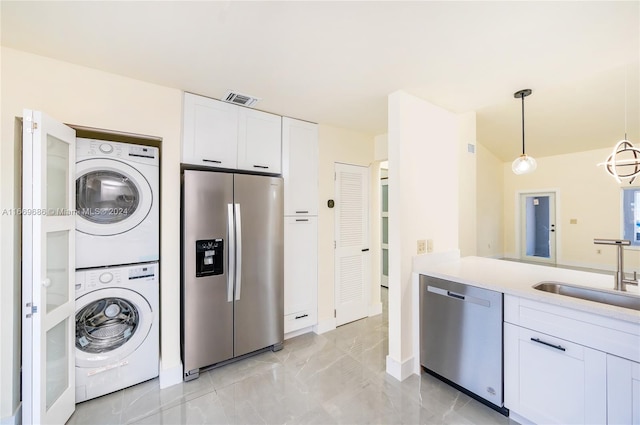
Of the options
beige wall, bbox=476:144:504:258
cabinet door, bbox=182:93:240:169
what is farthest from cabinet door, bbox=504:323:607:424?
beige wall, bbox=476:144:504:258

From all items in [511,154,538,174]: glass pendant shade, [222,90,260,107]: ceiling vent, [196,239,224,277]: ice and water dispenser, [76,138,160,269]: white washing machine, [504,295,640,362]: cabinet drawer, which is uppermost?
[222,90,260,107]: ceiling vent

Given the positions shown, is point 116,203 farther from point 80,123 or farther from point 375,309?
point 375,309

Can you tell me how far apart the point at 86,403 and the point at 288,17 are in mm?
2999

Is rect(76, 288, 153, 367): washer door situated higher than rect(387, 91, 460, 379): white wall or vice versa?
rect(387, 91, 460, 379): white wall

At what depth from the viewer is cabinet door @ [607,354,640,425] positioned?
1.34m

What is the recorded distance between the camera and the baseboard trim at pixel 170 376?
2.12 meters

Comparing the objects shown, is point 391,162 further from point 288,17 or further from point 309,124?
point 288,17

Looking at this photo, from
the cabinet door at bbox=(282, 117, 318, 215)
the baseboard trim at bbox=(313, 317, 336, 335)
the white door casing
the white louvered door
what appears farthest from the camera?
the white door casing

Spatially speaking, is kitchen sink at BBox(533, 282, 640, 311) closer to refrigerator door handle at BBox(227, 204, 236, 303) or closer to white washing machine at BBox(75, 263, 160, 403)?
refrigerator door handle at BBox(227, 204, 236, 303)

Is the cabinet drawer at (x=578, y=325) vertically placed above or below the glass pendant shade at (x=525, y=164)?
below

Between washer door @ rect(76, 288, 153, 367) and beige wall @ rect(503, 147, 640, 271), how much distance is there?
27.5 feet

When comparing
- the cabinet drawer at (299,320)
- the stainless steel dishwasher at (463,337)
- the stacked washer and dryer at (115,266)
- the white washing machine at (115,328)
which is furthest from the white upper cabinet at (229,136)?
the stainless steel dishwasher at (463,337)

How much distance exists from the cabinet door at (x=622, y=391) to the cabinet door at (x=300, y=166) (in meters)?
2.51

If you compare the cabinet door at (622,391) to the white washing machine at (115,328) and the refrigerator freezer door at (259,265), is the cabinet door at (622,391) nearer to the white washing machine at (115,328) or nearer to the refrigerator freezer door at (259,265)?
the refrigerator freezer door at (259,265)
